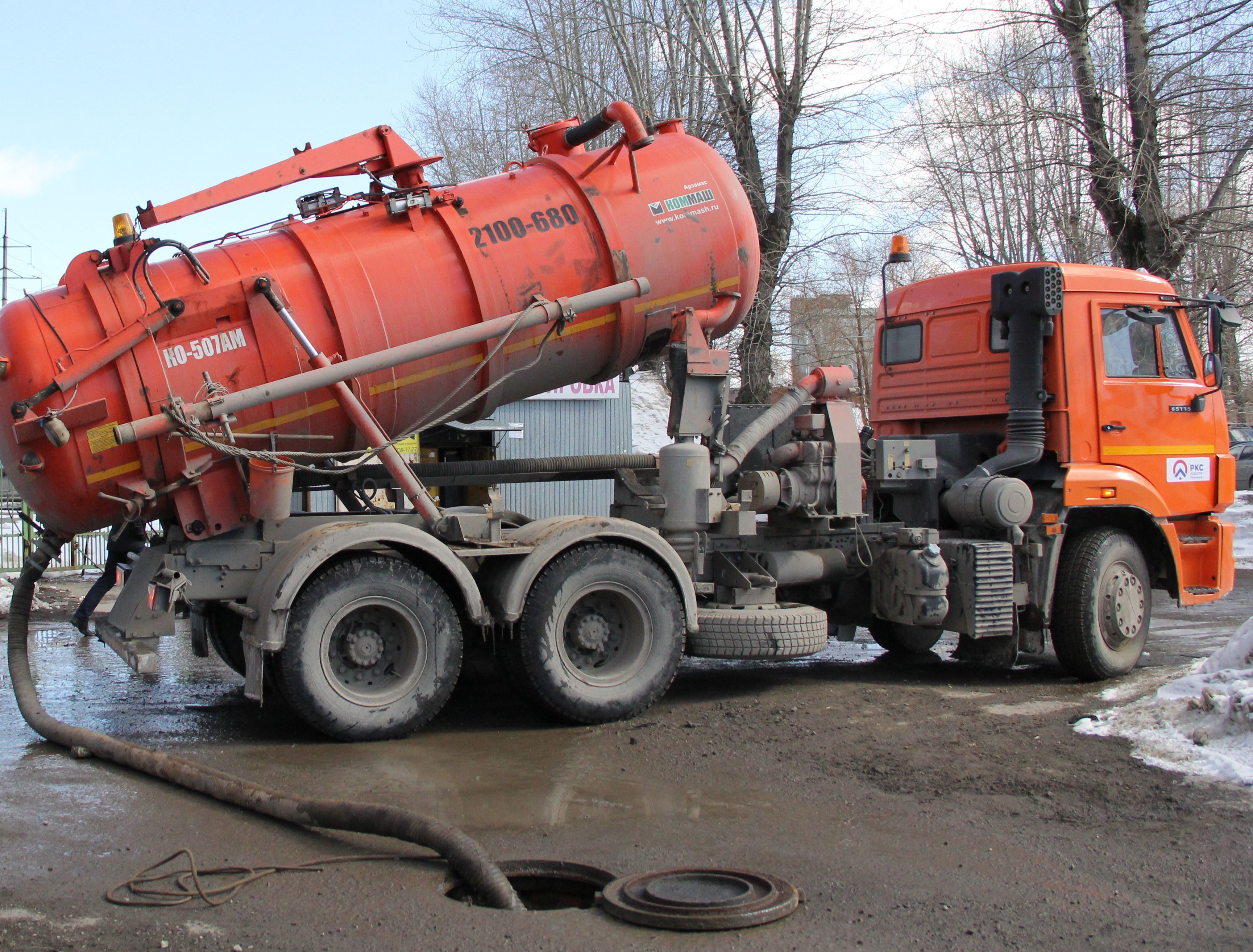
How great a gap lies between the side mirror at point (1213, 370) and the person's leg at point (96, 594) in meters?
8.16

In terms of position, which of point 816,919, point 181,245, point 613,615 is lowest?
point 816,919

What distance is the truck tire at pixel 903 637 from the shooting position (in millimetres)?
9547

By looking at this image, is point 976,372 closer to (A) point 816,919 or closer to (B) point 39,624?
(A) point 816,919

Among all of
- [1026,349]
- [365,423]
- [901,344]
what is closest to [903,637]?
[901,344]

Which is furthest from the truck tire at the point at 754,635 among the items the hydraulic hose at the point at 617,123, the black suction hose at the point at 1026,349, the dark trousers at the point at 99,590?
the dark trousers at the point at 99,590

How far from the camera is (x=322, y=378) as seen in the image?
20.3ft

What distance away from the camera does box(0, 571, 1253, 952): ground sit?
12.3 feet

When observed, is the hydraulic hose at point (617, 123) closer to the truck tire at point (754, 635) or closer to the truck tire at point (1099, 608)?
the truck tire at point (754, 635)

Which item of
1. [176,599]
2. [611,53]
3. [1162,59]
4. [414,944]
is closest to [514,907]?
[414,944]

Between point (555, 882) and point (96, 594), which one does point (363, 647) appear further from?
point (96, 594)

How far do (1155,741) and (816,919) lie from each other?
3.17m

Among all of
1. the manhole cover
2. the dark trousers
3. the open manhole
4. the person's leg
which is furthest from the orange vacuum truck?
the manhole cover

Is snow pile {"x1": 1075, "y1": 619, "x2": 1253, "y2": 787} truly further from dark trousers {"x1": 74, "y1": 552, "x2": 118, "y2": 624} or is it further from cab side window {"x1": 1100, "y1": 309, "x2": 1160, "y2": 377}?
dark trousers {"x1": 74, "y1": 552, "x2": 118, "y2": 624}

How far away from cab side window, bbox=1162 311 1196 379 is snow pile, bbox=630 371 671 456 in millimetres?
24453
